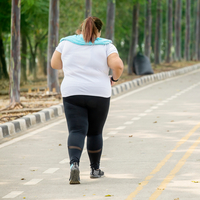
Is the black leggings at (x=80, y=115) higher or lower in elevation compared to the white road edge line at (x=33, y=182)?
higher

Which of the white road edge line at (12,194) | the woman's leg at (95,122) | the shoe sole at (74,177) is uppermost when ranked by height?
the woman's leg at (95,122)

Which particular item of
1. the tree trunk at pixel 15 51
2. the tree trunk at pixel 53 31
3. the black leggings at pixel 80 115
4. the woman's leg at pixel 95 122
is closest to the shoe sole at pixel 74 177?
the black leggings at pixel 80 115

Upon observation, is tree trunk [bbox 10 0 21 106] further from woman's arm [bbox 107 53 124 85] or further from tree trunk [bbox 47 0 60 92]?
woman's arm [bbox 107 53 124 85]

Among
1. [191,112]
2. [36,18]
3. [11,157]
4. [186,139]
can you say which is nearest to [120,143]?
[186,139]

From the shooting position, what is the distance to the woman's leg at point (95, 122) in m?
5.50

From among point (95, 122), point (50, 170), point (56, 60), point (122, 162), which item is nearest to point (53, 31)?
point (122, 162)

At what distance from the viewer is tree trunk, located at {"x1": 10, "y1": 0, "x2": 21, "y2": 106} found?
1311 centimetres

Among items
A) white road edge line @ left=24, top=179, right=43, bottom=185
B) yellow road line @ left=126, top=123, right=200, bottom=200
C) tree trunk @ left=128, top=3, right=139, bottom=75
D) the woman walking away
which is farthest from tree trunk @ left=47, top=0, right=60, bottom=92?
tree trunk @ left=128, top=3, right=139, bottom=75

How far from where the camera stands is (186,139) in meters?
8.47

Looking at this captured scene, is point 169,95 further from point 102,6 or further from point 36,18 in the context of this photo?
point 102,6

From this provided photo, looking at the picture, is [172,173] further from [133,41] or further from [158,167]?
[133,41]

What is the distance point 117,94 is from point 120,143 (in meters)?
9.51

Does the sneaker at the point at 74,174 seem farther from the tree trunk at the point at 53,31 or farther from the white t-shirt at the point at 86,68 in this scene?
the tree trunk at the point at 53,31

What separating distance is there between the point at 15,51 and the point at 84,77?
8061 mm
